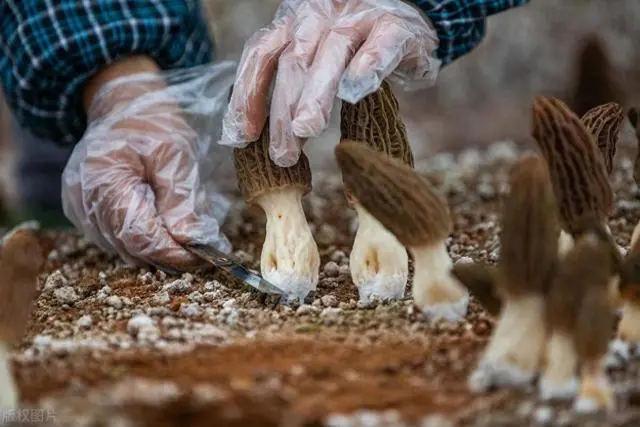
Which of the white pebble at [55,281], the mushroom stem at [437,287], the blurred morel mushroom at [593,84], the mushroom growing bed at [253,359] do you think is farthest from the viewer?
the blurred morel mushroom at [593,84]

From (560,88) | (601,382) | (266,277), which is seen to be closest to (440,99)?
(560,88)

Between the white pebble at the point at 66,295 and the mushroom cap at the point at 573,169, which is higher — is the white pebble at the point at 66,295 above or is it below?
below

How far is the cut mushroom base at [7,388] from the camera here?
99cm

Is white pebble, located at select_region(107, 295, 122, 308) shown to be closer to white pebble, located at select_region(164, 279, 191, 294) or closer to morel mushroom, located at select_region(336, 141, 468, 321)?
white pebble, located at select_region(164, 279, 191, 294)

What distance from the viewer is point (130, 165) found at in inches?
67.9

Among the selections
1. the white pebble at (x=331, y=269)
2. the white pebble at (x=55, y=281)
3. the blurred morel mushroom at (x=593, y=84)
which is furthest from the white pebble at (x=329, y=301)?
the blurred morel mushroom at (x=593, y=84)

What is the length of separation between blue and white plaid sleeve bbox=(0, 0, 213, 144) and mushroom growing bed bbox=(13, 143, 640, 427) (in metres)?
0.45

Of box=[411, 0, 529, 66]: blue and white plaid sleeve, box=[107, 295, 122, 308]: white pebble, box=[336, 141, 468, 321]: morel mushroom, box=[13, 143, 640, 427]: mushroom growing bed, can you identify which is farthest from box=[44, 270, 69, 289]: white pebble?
box=[411, 0, 529, 66]: blue and white plaid sleeve

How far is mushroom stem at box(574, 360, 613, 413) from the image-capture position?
3.05 ft

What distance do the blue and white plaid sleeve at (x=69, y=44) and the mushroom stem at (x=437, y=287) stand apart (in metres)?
0.95

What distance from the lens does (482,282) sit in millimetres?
1106

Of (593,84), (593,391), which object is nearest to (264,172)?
(593,391)

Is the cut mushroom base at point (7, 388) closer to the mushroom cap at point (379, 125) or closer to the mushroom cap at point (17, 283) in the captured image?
the mushroom cap at point (17, 283)

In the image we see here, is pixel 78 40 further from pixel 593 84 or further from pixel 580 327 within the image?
pixel 593 84
